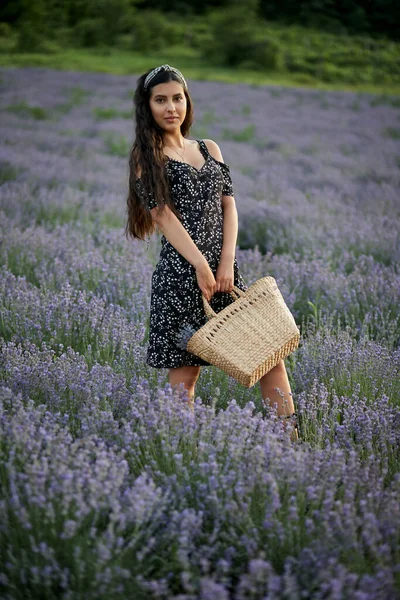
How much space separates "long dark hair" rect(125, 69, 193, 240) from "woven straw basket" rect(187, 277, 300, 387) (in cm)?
44

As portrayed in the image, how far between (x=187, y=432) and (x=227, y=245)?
2.45 feet

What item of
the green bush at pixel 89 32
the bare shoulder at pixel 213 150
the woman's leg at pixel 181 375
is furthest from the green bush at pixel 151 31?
the woman's leg at pixel 181 375

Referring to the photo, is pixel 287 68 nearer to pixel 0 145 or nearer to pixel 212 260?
pixel 0 145

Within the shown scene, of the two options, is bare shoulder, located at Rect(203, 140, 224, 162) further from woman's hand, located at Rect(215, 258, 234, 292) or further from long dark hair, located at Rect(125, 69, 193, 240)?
woman's hand, located at Rect(215, 258, 234, 292)

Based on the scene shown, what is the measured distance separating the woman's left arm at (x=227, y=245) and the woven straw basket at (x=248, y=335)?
0.18 feet

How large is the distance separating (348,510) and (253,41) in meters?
27.6

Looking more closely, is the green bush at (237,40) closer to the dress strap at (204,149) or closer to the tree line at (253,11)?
the tree line at (253,11)

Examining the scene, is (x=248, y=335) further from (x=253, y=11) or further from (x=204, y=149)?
(x=253, y=11)

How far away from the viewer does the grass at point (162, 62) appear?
20041 mm

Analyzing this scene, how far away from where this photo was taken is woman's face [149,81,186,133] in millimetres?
2381

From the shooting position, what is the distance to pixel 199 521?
1651mm

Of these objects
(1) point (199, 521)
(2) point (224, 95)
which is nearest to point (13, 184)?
(1) point (199, 521)

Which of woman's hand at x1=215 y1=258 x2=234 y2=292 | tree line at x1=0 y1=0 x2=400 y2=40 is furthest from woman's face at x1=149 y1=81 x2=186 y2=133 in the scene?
tree line at x1=0 y1=0 x2=400 y2=40

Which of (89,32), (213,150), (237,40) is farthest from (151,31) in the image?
(213,150)
